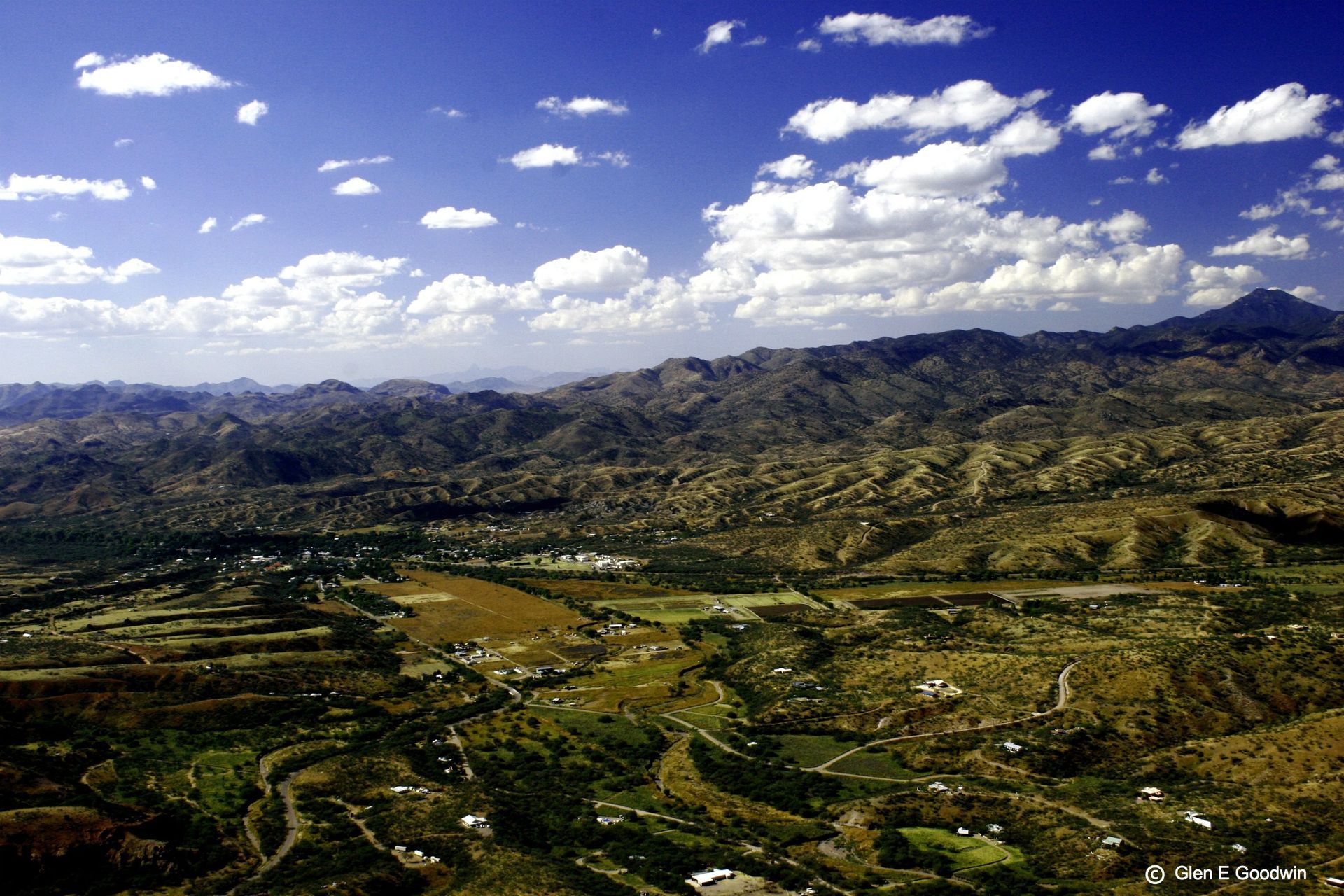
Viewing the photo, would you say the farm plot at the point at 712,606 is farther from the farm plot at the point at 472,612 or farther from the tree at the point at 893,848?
the tree at the point at 893,848

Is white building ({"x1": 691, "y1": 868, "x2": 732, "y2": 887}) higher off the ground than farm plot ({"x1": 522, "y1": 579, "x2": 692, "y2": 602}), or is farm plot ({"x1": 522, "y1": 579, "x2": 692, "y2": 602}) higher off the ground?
white building ({"x1": 691, "y1": 868, "x2": 732, "y2": 887})

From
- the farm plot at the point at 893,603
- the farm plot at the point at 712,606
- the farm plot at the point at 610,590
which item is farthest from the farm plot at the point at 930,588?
the farm plot at the point at 610,590

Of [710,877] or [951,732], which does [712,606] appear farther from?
[710,877]

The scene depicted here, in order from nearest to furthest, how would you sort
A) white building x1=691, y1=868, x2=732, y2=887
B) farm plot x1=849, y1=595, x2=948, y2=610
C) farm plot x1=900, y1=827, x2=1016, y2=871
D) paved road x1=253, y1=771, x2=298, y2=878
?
white building x1=691, y1=868, x2=732, y2=887 → farm plot x1=900, y1=827, x2=1016, y2=871 → paved road x1=253, y1=771, x2=298, y2=878 → farm plot x1=849, y1=595, x2=948, y2=610

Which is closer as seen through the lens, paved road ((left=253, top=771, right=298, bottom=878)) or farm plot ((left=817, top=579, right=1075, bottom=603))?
paved road ((left=253, top=771, right=298, bottom=878))

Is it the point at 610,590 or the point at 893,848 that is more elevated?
the point at 893,848

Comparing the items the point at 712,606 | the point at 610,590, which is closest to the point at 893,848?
the point at 712,606

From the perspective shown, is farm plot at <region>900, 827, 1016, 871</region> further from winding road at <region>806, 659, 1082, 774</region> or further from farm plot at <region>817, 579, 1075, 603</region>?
farm plot at <region>817, 579, 1075, 603</region>

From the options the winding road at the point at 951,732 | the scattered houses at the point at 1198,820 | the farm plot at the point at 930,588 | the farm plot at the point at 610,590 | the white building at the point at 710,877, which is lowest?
the farm plot at the point at 610,590

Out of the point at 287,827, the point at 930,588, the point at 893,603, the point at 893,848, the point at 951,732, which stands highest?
the point at 893,848

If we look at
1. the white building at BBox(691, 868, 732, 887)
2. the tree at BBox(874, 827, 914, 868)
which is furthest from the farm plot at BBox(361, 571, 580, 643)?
the tree at BBox(874, 827, 914, 868)

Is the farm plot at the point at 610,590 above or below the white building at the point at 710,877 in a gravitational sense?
below

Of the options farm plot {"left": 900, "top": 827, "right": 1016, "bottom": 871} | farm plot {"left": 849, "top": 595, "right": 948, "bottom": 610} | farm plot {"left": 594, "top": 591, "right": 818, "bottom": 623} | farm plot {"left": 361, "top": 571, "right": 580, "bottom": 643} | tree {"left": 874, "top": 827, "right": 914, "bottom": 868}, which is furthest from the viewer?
farm plot {"left": 594, "top": 591, "right": 818, "bottom": 623}
